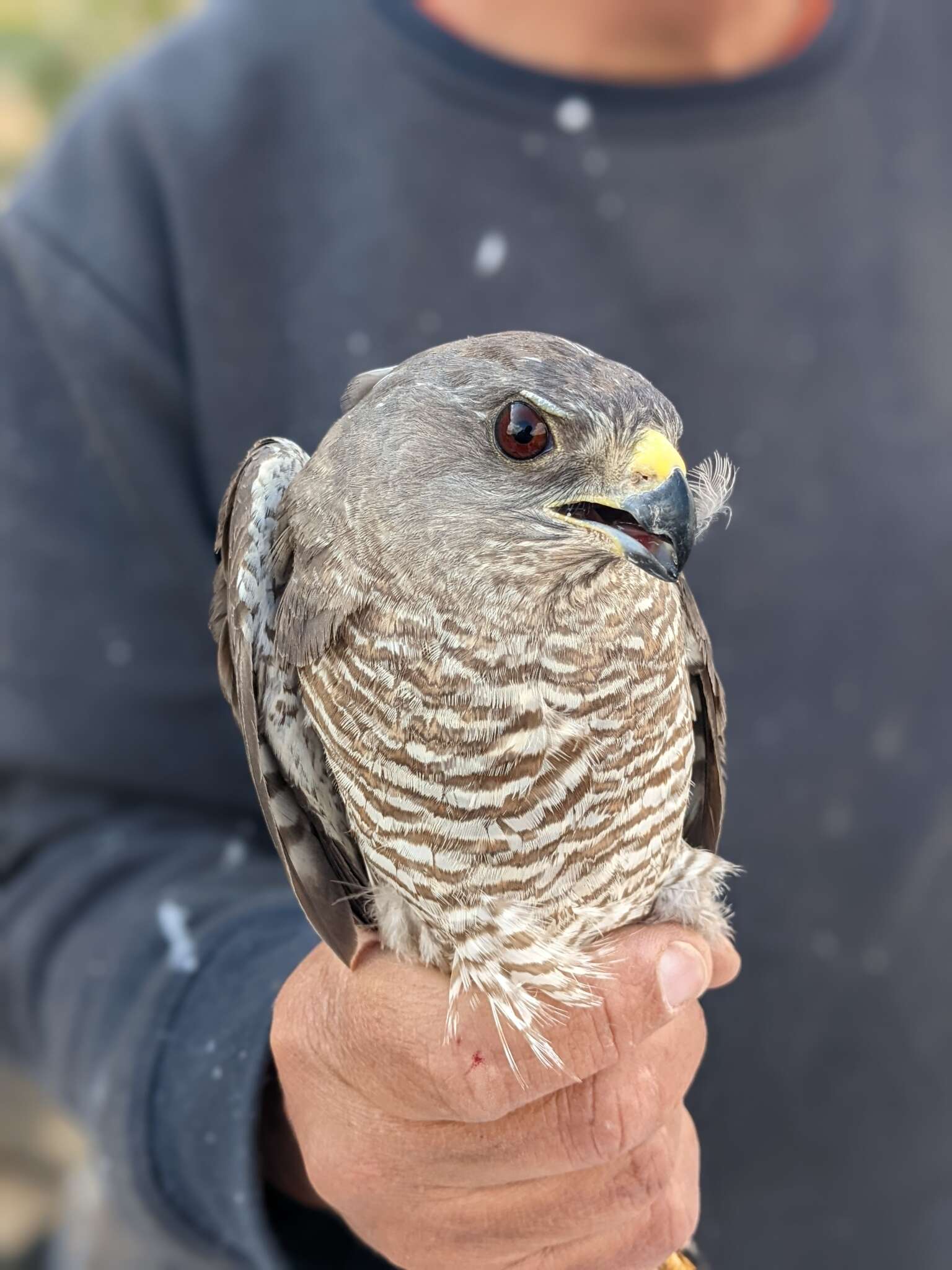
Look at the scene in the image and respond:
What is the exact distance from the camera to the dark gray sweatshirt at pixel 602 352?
7.47ft

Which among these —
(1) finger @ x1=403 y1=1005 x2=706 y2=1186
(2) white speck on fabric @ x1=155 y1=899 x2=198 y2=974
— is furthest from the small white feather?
(2) white speck on fabric @ x1=155 y1=899 x2=198 y2=974

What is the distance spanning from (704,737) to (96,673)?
1398 mm

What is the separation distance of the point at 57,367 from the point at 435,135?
909mm

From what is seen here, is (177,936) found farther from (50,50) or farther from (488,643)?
(50,50)

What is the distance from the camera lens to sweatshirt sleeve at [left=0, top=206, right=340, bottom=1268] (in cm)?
234

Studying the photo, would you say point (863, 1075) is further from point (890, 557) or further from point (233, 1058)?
point (233, 1058)

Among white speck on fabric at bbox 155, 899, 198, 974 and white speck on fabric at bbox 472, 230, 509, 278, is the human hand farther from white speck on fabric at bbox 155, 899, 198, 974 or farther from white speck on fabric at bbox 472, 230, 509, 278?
white speck on fabric at bbox 472, 230, 509, 278

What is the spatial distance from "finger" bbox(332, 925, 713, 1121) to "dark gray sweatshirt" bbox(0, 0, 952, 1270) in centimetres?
88

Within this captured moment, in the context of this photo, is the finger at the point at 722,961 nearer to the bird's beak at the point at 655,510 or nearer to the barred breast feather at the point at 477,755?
the barred breast feather at the point at 477,755

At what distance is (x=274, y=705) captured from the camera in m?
1.36

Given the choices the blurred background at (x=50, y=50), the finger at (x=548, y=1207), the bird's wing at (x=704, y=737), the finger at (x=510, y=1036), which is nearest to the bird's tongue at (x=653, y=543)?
the bird's wing at (x=704, y=737)

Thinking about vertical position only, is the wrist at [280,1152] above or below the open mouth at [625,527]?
below

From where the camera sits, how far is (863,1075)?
2477 mm

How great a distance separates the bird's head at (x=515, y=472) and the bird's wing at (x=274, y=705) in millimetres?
79
